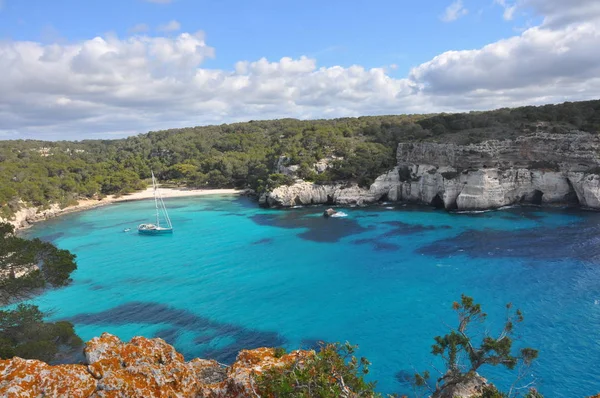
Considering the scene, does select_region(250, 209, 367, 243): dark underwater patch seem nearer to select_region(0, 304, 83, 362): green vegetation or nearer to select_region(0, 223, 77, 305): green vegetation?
select_region(0, 223, 77, 305): green vegetation

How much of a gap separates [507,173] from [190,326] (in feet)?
157

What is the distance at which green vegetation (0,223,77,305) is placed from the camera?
1581cm

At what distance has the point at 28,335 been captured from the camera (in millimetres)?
15766

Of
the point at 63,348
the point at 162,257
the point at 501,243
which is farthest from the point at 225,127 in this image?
the point at 63,348

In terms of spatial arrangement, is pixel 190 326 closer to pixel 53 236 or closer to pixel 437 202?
→ pixel 53 236

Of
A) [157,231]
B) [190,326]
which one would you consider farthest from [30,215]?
[190,326]

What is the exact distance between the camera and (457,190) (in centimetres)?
5378

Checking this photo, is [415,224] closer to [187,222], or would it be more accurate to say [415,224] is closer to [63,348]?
[187,222]

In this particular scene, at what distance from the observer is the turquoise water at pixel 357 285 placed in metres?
21.3

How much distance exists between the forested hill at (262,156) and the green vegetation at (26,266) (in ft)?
161

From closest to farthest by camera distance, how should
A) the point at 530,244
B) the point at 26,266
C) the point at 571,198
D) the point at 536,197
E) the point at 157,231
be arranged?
the point at 26,266, the point at 530,244, the point at 157,231, the point at 571,198, the point at 536,197

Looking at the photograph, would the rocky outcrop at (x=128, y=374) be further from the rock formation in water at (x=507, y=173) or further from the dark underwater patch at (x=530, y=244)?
the rock formation in water at (x=507, y=173)

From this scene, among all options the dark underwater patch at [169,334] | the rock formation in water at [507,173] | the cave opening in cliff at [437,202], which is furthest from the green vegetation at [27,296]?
the cave opening in cliff at [437,202]

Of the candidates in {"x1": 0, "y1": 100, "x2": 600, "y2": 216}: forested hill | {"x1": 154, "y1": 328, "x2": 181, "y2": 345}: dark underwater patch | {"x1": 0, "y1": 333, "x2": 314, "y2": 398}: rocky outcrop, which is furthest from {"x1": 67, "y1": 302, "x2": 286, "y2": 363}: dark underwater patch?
{"x1": 0, "y1": 100, "x2": 600, "y2": 216}: forested hill
